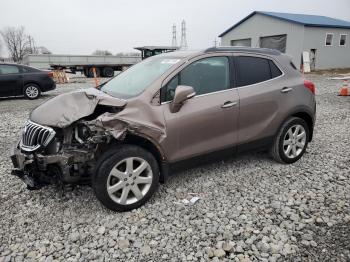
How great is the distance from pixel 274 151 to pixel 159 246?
2460 mm

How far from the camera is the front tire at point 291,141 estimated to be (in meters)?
4.37

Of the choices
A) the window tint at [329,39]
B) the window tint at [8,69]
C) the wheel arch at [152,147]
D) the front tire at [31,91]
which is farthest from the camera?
the window tint at [329,39]

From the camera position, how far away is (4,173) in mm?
4430

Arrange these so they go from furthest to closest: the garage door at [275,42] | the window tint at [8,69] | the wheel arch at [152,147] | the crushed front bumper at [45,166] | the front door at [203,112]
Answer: the garage door at [275,42]
the window tint at [8,69]
the front door at [203,112]
the wheel arch at [152,147]
the crushed front bumper at [45,166]

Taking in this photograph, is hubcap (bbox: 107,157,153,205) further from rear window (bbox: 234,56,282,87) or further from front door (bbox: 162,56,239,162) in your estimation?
rear window (bbox: 234,56,282,87)

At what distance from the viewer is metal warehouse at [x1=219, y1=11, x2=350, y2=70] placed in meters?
25.9

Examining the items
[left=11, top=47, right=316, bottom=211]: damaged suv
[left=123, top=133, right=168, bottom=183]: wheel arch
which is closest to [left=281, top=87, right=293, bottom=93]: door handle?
[left=11, top=47, right=316, bottom=211]: damaged suv

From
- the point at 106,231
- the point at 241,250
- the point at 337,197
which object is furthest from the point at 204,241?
the point at 337,197

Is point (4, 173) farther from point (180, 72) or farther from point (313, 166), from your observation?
A: point (313, 166)

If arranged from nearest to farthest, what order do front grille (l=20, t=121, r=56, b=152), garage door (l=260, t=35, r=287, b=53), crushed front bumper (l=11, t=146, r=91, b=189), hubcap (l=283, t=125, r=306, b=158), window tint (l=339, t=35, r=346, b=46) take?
crushed front bumper (l=11, t=146, r=91, b=189)
front grille (l=20, t=121, r=56, b=152)
hubcap (l=283, t=125, r=306, b=158)
garage door (l=260, t=35, r=287, b=53)
window tint (l=339, t=35, r=346, b=46)

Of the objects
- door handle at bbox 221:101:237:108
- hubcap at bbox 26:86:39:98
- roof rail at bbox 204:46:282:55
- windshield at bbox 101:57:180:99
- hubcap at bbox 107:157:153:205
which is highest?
roof rail at bbox 204:46:282:55

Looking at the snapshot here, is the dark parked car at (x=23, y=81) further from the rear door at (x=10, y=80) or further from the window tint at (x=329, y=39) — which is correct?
the window tint at (x=329, y=39)

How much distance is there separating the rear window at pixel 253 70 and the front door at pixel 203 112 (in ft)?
0.57

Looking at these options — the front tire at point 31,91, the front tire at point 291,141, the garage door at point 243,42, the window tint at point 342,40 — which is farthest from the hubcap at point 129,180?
the window tint at point 342,40
